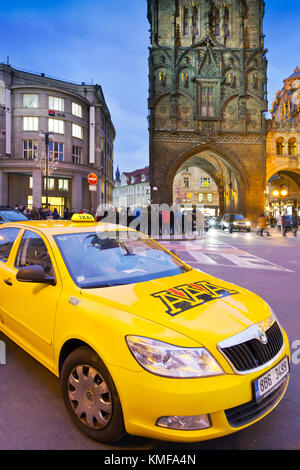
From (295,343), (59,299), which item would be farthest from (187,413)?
(295,343)

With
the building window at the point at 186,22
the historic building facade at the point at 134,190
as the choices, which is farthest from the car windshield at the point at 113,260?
the historic building facade at the point at 134,190

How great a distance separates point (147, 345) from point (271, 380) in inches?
40.6

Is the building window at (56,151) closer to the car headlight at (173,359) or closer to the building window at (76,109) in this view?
the building window at (76,109)

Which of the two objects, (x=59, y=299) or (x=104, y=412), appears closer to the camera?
(x=104, y=412)

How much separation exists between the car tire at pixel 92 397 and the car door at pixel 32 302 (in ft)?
1.23

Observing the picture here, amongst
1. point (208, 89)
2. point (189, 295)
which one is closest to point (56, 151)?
point (208, 89)

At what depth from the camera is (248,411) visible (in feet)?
6.79

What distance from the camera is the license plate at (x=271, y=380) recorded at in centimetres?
211

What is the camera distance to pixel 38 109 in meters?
36.5

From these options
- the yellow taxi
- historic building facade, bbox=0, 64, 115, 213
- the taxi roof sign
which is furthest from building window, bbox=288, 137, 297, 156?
the yellow taxi

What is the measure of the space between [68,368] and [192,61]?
41.3 m

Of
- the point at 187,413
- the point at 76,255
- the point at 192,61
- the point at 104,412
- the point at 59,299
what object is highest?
the point at 192,61
